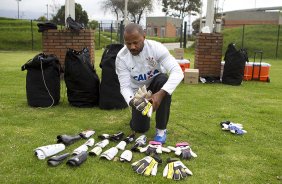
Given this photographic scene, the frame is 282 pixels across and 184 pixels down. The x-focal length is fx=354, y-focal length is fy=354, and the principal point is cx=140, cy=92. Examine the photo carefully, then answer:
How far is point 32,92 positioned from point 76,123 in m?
1.18

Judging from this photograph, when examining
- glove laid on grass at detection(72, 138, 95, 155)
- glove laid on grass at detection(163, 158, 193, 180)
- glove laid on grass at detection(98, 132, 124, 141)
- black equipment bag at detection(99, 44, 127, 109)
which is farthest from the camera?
black equipment bag at detection(99, 44, 127, 109)

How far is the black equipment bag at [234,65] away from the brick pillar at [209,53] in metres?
0.45

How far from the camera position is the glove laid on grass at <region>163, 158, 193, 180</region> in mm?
2899

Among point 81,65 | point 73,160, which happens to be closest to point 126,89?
point 73,160

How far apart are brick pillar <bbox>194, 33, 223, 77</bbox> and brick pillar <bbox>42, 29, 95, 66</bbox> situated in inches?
105

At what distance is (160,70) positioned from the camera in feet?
12.9

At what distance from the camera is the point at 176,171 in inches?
116

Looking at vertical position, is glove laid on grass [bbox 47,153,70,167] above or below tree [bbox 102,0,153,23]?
below

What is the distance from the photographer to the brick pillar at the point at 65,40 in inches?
293

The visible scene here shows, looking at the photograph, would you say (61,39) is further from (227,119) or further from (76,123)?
(227,119)

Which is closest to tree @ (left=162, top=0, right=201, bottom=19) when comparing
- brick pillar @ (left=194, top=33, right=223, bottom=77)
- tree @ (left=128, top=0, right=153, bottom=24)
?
tree @ (left=128, top=0, right=153, bottom=24)

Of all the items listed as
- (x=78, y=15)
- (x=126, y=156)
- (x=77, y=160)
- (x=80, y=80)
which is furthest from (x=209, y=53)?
(x=78, y=15)

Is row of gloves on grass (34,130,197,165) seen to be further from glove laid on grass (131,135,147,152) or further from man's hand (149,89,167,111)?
man's hand (149,89,167,111)

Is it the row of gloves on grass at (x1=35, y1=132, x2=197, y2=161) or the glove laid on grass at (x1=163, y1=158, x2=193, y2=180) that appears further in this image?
the row of gloves on grass at (x1=35, y1=132, x2=197, y2=161)
